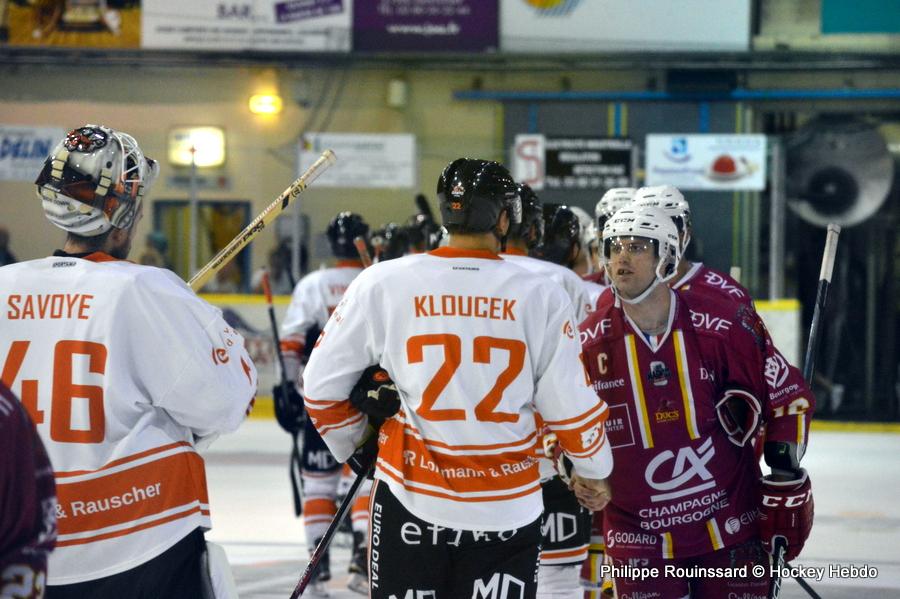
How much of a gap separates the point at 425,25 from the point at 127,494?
12.2 meters

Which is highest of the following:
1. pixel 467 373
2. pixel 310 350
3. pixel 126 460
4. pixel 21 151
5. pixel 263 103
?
pixel 263 103

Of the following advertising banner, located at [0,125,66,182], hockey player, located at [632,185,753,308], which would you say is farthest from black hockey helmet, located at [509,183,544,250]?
advertising banner, located at [0,125,66,182]

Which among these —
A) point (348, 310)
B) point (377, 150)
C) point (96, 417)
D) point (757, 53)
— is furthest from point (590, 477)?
point (757, 53)

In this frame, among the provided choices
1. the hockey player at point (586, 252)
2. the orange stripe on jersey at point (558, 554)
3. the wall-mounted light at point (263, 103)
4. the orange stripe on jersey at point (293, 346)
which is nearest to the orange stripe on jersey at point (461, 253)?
the orange stripe on jersey at point (558, 554)

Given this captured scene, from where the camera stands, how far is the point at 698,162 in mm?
12695

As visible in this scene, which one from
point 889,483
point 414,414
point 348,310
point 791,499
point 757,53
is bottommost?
point 889,483

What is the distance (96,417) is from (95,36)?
497 inches

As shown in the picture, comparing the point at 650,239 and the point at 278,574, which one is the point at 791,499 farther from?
A: the point at 278,574

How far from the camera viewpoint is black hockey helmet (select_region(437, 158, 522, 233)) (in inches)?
121

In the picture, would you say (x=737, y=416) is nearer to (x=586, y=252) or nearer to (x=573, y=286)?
(x=573, y=286)

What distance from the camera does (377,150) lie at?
12.9m

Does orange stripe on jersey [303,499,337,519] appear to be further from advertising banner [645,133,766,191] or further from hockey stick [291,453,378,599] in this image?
advertising banner [645,133,766,191]

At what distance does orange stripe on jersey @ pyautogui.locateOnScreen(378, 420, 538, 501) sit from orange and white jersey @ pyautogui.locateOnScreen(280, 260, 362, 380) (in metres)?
3.31

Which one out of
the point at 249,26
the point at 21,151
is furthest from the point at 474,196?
the point at 249,26
